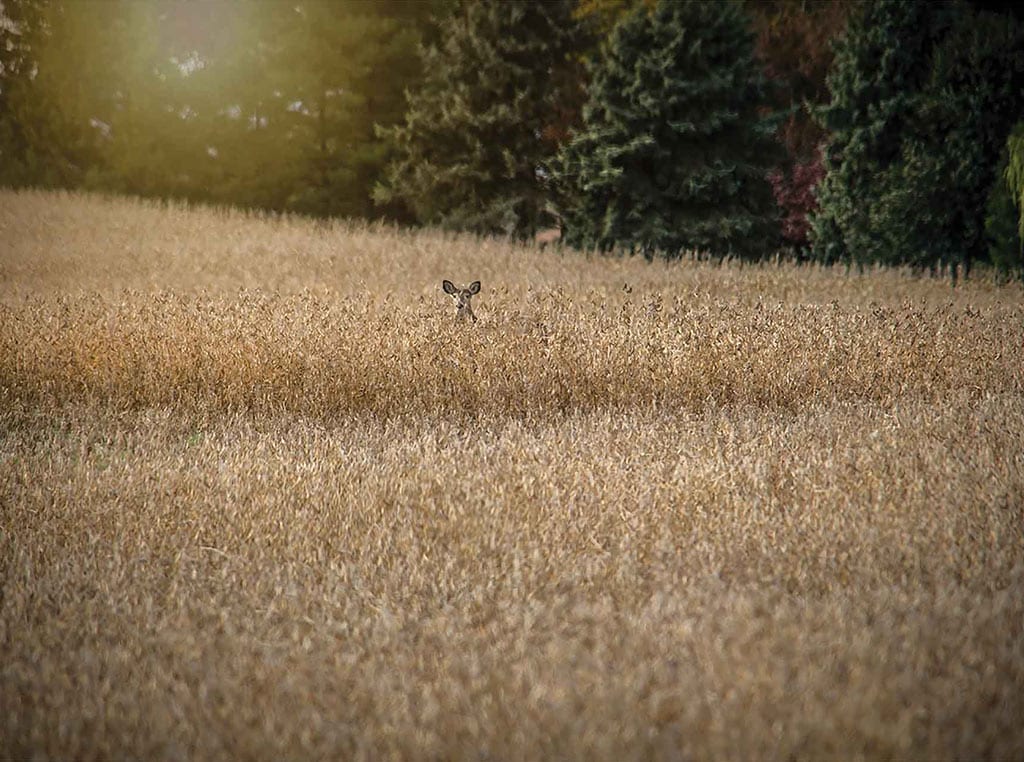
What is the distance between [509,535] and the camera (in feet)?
14.4

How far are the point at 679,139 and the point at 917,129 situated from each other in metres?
4.91

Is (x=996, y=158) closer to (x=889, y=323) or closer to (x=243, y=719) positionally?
(x=889, y=323)

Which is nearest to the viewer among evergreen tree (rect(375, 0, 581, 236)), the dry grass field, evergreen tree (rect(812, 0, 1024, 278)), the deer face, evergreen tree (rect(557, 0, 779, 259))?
the dry grass field

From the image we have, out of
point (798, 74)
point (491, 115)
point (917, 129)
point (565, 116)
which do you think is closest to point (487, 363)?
point (917, 129)

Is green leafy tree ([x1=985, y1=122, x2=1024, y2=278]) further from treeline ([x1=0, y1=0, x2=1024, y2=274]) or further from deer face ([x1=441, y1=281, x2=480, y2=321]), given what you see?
deer face ([x1=441, y1=281, x2=480, y2=321])

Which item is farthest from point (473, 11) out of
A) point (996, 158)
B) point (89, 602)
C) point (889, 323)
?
point (89, 602)

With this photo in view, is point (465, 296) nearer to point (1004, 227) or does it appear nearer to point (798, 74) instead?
point (1004, 227)

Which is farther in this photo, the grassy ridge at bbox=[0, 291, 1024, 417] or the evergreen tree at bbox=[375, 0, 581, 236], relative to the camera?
the evergreen tree at bbox=[375, 0, 581, 236]

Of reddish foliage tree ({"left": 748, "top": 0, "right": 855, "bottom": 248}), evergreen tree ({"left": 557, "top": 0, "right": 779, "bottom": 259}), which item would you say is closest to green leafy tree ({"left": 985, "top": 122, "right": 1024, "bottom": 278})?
evergreen tree ({"left": 557, "top": 0, "right": 779, "bottom": 259})

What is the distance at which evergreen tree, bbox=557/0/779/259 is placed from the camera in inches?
800

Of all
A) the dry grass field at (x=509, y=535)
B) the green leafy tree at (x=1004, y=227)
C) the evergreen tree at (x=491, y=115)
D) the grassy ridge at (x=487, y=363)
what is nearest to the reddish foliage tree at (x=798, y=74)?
the evergreen tree at (x=491, y=115)

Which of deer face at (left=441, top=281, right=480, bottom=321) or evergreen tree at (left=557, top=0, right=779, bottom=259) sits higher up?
evergreen tree at (left=557, top=0, right=779, bottom=259)

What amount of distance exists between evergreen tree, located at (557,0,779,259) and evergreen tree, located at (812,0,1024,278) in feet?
6.74

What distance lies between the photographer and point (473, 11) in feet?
73.6
